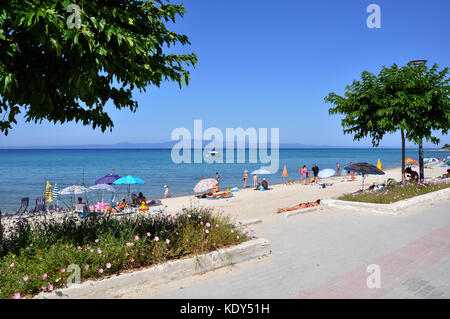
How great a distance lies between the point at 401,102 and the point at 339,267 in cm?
917

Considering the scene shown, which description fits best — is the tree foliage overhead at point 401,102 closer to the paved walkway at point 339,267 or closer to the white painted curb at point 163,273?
the paved walkway at point 339,267

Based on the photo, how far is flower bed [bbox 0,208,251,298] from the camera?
13.0ft

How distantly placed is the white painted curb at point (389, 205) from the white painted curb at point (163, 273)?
5772 millimetres

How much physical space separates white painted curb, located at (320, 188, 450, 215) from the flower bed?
5815 mm

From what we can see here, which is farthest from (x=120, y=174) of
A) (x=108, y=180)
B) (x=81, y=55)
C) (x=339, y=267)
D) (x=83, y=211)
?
(x=81, y=55)

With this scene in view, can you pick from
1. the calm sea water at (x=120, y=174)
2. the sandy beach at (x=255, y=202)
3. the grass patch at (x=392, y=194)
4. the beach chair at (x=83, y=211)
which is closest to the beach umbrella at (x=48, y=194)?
the calm sea water at (x=120, y=174)

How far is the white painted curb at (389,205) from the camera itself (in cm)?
968

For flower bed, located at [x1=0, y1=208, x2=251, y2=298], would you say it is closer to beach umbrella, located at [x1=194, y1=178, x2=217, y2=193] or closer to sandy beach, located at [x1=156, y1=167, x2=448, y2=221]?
sandy beach, located at [x1=156, y1=167, x2=448, y2=221]

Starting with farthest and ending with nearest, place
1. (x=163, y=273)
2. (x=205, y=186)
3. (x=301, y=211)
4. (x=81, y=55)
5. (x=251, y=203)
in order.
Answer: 1. (x=205, y=186)
2. (x=251, y=203)
3. (x=301, y=211)
4. (x=163, y=273)
5. (x=81, y=55)

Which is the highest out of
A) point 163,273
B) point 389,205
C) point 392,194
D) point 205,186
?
point 392,194

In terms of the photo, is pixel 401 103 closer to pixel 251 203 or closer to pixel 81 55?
pixel 251 203

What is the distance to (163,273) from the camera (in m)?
4.63

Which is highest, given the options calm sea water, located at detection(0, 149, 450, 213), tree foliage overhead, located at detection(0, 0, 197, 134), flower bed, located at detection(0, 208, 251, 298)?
tree foliage overhead, located at detection(0, 0, 197, 134)

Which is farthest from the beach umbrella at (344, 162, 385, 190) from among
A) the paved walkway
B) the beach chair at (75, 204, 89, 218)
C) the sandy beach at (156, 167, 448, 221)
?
the beach chair at (75, 204, 89, 218)
